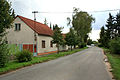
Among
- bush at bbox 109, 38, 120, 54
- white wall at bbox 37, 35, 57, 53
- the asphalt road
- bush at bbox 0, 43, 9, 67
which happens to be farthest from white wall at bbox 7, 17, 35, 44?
bush at bbox 109, 38, 120, 54

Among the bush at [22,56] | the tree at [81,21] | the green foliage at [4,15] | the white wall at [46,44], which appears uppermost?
the tree at [81,21]

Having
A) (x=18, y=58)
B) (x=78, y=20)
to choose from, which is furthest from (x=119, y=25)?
A: (x=18, y=58)

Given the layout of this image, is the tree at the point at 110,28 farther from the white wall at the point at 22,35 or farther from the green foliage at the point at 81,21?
the white wall at the point at 22,35

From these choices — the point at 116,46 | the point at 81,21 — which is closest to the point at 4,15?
the point at 116,46

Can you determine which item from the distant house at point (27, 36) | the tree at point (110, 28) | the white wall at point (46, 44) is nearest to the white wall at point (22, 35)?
the distant house at point (27, 36)

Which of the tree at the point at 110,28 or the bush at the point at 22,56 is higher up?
the tree at the point at 110,28

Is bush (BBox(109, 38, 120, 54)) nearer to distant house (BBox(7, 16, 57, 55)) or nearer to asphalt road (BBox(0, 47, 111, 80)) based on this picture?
distant house (BBox(7, 16, 57, 55))

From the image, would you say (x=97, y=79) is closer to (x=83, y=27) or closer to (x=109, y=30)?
(x=83, y=27)

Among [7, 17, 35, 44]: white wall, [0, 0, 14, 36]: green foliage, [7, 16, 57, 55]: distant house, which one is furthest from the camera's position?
[7, 17, 35, 44]: white wall

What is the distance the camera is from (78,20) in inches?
1628

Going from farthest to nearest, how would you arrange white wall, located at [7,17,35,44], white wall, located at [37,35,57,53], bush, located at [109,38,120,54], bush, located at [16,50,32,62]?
bush, located at [109,38,120,54] < white wall, located at [7,17,35,44] < white wall, located at [37,35,57,53] < bush, located at [16,50,32,62]

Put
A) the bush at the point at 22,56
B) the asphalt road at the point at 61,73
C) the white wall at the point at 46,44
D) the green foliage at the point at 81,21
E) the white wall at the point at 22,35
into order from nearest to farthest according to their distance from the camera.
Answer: the asphalt road at the point at 61,73 < the bush at the point at 22,56 < the white wall at the point at 46,44 < the white wall at the point at 22,35 < the green foliage at the point at 81,21

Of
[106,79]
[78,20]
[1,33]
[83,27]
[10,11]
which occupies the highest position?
[78,20]

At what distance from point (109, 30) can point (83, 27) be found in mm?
10214
